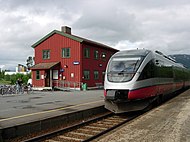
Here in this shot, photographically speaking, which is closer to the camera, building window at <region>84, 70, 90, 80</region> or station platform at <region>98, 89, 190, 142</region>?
station platform at <region>98, 89, 190, 142</region>

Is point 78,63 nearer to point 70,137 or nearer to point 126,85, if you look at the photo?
point 126,85

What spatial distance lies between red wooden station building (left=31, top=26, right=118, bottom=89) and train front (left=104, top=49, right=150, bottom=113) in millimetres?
19949

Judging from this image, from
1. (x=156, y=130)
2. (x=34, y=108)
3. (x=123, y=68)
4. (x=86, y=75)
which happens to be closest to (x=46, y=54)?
(x=86, y=75)

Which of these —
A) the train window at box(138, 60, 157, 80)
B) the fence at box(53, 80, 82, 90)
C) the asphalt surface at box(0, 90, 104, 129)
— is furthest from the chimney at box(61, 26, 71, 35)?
the train window at box(138, 60, 157, 80)

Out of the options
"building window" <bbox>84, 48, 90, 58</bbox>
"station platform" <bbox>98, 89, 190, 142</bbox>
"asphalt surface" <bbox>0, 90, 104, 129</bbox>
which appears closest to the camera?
"station platform" <bbox>98, 89, 190, 142</bbox>

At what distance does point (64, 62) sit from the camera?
112 feet

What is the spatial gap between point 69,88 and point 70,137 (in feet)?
79.9

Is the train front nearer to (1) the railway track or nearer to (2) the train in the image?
(2) the train

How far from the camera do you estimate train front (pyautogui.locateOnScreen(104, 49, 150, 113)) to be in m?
11.8

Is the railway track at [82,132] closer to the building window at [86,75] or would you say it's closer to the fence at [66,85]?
the fence at [66,85]

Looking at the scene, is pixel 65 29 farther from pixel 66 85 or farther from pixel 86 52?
pixel 66 85

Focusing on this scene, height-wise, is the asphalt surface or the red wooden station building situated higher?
the red wooden station building

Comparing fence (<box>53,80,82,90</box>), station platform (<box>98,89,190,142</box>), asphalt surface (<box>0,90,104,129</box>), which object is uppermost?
fence (<box>53,80,82,90</box>)

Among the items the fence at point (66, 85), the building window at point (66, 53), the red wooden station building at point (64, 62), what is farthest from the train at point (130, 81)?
the building window at point (66, 53)
